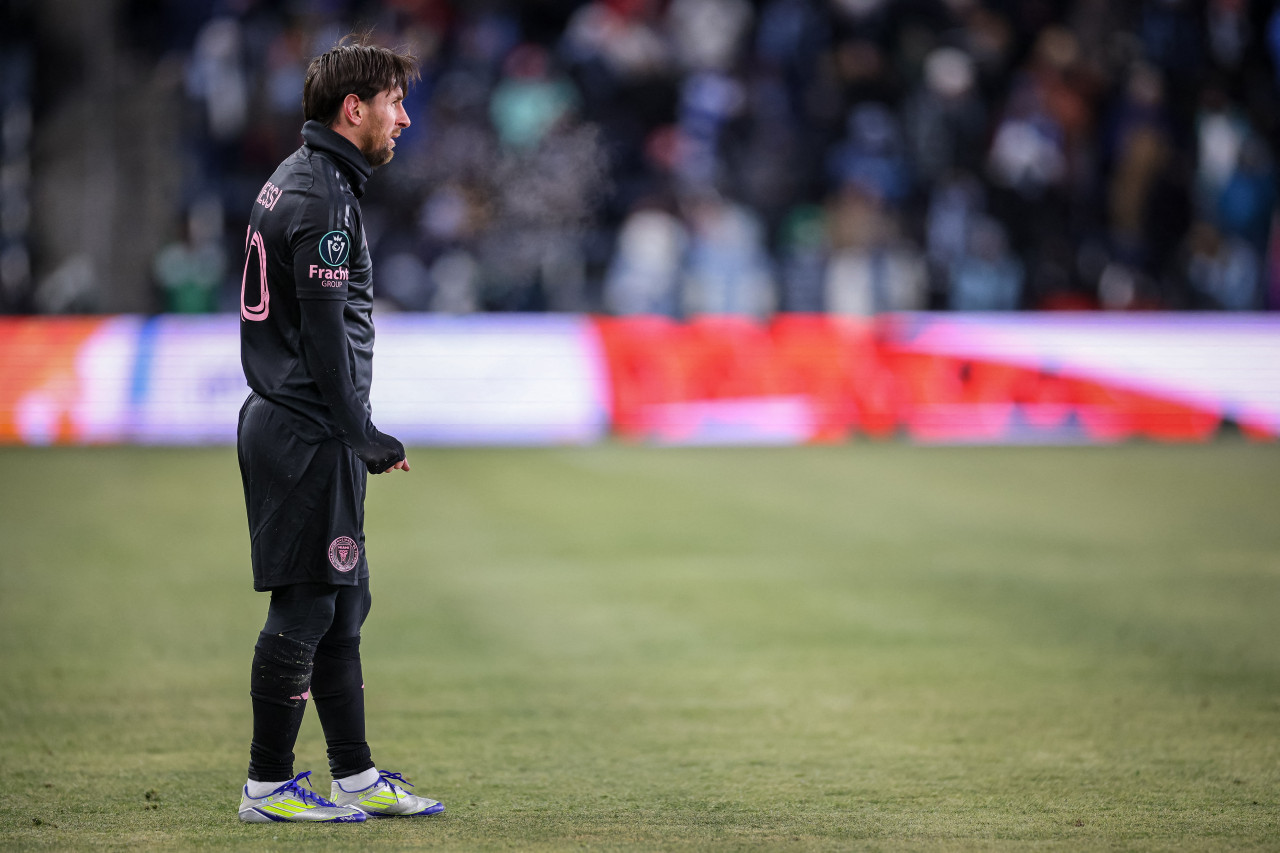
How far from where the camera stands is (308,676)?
4.39 metres

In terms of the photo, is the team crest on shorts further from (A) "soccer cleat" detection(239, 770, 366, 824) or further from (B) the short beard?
(B) the short beard

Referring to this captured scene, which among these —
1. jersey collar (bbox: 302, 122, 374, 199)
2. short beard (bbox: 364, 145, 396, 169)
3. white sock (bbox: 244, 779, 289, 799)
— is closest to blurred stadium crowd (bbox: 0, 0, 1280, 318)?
short beard (bbox: 364, 145, 396, 169)

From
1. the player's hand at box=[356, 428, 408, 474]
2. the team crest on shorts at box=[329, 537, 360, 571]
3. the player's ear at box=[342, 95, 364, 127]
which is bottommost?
the team crest on shorts at box=[329, 537, 360, 571]

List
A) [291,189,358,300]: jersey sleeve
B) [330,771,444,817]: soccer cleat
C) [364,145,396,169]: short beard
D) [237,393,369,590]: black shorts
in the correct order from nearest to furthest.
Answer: [291,189,358,300]: jersey sleeve < [237,393,369,590]: black shorts < [364,145,396,169]: short beard < [330,771,444,817]: soccer cleat

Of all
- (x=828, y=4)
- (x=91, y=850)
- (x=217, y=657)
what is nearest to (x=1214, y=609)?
(x=217, y=657)

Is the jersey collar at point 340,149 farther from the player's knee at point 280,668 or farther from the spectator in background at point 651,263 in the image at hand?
the spectator in background at point 651,263

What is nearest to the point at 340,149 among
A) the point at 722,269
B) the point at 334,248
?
the point at 334,248

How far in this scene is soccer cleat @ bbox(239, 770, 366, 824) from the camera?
4395 mm

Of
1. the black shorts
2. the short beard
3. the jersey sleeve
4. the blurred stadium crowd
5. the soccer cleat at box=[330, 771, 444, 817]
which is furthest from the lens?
the blurred stadium crowd

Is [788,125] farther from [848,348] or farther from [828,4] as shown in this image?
[848,348]

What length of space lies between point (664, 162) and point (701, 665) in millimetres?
13938

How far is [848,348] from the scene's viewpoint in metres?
16.9

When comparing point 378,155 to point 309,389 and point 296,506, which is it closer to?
point 309,389

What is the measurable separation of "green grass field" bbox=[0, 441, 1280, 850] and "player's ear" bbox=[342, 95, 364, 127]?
6.51 feet
